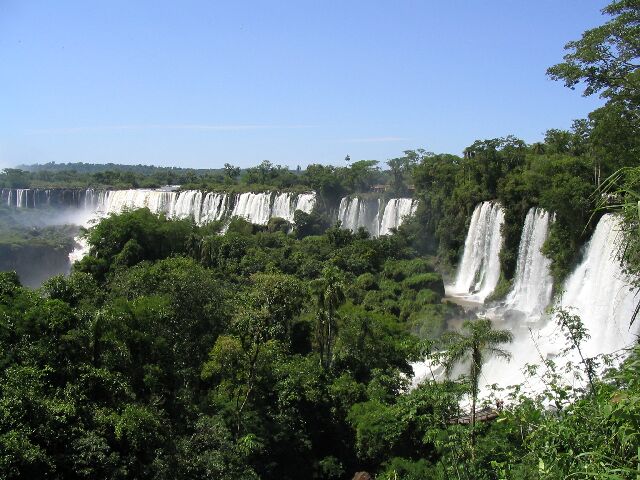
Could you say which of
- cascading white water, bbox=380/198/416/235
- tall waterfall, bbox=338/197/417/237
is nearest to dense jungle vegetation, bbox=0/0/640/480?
cascading white water, bbox=380/198/416/235

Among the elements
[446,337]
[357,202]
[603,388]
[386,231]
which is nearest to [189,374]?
[446,337]

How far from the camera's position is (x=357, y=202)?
51.3 meters

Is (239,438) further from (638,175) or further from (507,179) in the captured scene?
(507,179)

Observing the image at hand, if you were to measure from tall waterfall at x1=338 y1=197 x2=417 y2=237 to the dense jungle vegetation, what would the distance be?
1352 centimetres

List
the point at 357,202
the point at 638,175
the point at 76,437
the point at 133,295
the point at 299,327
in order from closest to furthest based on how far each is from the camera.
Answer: the point at 638,175 → the point at 76,437 → the point at 133,295 → the point at 299,327 → the point at 357,202

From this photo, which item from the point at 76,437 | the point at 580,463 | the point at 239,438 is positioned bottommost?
the point at 239,438

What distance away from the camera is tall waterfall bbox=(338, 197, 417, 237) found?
46.1 m

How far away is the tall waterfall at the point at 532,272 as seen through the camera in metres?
28.3

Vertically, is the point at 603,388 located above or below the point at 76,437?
above

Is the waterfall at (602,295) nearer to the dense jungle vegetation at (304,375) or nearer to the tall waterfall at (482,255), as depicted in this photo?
the dense jungle vegetation at (304,375)

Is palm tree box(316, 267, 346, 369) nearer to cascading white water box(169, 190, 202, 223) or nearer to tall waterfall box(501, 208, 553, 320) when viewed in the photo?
tall waterfall box(501, 208, 553, 320)

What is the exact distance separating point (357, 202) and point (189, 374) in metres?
35.9

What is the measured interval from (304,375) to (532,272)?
1543 cm

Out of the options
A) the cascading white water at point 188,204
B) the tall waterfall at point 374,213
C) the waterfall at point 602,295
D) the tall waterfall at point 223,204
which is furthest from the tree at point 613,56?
the cascading white water at point 188,204
